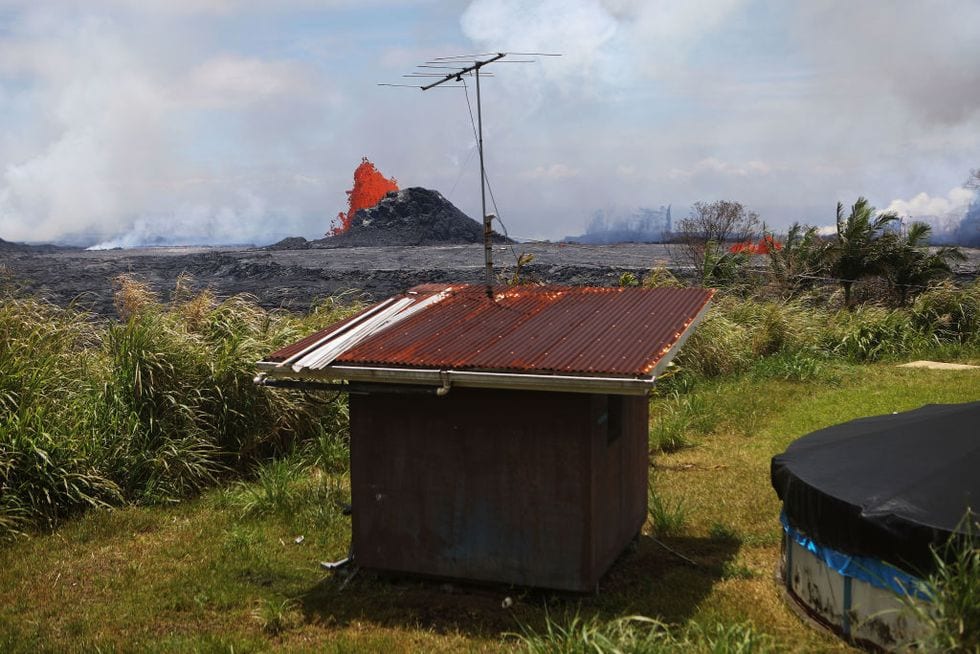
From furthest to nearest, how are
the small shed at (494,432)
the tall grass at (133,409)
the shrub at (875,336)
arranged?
the shrub at (875,336) < the tall grass at (133,409) < the small shed at (494,432)

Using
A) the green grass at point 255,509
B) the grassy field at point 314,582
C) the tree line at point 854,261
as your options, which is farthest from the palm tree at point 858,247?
the grassy field at point 314,582

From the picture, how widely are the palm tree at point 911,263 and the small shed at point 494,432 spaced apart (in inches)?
709

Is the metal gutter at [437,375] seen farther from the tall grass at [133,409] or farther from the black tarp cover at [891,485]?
the tall grass at [133,409]

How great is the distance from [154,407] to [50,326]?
2.04 m

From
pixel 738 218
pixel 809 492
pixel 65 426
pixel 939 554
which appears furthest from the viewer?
pixel 738 218

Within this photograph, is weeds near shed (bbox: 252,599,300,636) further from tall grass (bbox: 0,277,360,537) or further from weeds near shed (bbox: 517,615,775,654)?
tall grass (bbox: 0,277,360,537)

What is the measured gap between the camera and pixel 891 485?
19.3ft

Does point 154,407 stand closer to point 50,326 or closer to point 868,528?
point 50,326

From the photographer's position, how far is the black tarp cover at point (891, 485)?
5477 millimetres

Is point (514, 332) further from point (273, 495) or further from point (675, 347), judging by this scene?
point (273, 495)

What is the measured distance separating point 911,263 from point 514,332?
19.4 metres

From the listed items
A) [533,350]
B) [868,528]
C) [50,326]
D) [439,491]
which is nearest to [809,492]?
[868,528]

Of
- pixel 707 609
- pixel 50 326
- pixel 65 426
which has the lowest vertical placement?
pixel 707 609

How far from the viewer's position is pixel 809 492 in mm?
6180
